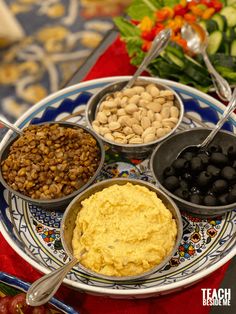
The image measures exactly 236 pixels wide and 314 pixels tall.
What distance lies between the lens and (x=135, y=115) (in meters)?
1.83

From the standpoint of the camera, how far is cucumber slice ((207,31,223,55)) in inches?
84.7

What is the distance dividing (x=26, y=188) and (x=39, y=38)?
2901 millimetres

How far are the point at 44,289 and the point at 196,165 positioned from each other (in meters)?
0.73

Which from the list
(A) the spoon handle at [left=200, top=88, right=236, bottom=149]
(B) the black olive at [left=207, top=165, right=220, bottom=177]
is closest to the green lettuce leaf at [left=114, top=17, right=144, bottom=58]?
(A) the spoon handle at [left=200, top=88, right=236, bottom=149]

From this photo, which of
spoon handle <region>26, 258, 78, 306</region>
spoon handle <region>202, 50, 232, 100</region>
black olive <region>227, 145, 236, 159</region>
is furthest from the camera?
spoon handle <region>202, 50, 232, 100</region>

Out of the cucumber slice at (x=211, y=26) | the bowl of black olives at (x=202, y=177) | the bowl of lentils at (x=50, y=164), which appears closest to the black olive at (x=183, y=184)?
the bowl of black olives at (x=202, y=177)

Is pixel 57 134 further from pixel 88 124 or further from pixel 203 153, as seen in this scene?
pixel 203 153

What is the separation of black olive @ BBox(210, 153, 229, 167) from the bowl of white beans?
240 mm

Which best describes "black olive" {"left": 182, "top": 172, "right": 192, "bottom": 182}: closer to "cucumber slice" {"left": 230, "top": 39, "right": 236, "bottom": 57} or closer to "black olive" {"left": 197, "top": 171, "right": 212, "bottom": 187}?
"black olive" {"left": 197, "top": 171, "right": 212, "bottom": 187}

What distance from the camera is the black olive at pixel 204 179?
155 cm

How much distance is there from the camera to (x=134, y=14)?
96.2 inches

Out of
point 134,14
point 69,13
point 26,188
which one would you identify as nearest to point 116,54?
point 134,14

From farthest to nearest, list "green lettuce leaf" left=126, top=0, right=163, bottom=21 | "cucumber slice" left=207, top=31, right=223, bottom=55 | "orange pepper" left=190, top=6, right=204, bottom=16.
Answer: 1. "green lettuce leaf" left=126, top=0, right=163, bottom=21
2. "orange pepper" left=190, top=6, right=204, bottom=16
3. "cucumber slice" left=207, top=31, right=223, bottom=55

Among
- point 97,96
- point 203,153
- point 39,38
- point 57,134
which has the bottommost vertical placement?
point 203,153
